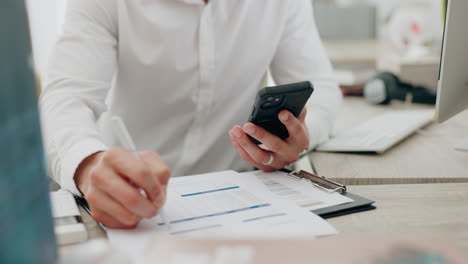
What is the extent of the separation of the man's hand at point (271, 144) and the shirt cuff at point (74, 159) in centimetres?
23

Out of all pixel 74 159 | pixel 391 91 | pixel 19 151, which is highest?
pixel 19 151

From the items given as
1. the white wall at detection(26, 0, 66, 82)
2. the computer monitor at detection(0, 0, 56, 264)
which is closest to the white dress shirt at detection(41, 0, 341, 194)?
the computer monitor at detection(0, 0, 56, 264)

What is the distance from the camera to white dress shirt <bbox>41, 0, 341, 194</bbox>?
0.99 metres

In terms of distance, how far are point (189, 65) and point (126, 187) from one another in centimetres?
59

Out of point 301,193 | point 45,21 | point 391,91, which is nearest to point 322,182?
point 301,193

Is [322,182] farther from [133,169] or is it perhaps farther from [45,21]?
[45,21]

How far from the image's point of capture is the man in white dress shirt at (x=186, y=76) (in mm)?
839

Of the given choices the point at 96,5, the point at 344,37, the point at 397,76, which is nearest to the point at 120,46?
the point at 96,5

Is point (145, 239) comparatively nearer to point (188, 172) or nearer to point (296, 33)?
point (188, 172)

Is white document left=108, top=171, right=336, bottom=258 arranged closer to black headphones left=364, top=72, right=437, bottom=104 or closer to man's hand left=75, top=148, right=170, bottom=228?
man's hand left=75, top=148, right=170, bottom=228

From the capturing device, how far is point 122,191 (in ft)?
1.86

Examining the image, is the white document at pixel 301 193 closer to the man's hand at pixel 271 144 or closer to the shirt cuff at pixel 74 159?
the man's hand at pixel 271 144

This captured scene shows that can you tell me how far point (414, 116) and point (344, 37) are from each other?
4.91 feet

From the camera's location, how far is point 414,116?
1.30 meters
